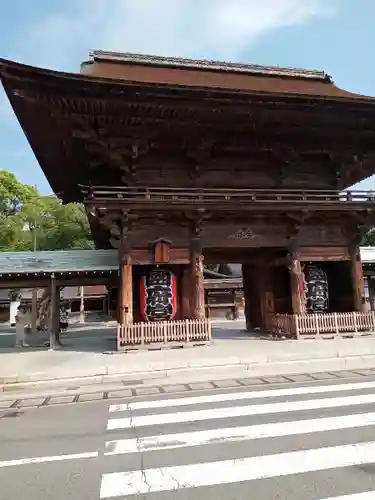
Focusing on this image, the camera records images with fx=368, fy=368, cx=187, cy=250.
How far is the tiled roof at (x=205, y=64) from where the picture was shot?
15711mm

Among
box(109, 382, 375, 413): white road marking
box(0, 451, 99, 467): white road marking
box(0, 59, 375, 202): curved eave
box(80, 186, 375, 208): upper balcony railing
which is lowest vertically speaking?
box(109, 382, 375, 413): white road marking

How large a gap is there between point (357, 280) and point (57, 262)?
1149 cm

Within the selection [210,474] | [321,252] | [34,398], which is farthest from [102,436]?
[321,252]

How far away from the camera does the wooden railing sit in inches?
475

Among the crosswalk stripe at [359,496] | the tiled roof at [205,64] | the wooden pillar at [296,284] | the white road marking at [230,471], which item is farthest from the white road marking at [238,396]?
the tiled roof at [205,64]

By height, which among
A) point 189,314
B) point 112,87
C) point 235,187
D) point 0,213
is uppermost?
point 0,213

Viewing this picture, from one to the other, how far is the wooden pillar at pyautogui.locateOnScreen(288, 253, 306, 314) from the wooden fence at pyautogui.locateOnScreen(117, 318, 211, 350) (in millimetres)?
3544

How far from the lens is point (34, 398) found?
7.77m

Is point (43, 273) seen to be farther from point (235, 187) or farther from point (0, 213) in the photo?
point (0, 213)

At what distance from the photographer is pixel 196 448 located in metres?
4.46

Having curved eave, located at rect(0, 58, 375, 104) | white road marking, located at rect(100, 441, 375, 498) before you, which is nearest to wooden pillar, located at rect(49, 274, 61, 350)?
curved eave, located at rect(0, 58, 375, 104)

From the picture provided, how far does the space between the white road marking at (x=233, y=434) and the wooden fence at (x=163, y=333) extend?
7.10 m

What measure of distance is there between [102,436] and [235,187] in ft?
35.7

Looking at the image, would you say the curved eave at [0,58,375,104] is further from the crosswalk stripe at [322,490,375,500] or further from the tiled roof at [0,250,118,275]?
the crosswalk stripe at [322,490,375,500]
